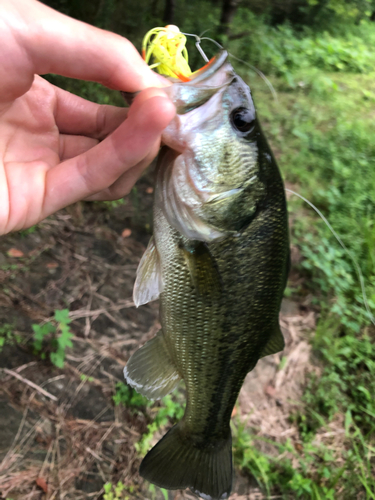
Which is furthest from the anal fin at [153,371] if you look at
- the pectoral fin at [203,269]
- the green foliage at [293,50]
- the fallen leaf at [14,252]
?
the green foliage at [293,50]

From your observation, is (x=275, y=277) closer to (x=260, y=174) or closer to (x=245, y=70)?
(x=260, y=174)

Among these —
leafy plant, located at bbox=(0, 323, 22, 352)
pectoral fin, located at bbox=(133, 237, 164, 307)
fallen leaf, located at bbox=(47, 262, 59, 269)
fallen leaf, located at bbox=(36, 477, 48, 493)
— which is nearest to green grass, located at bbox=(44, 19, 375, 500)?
fallen leaf, located at bbox=(36, 477, 48, 493)

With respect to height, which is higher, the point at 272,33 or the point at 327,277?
the point at 272,33

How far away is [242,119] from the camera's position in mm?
1170

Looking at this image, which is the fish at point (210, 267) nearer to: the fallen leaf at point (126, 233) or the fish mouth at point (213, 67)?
the fish mouth at point (213, 67)

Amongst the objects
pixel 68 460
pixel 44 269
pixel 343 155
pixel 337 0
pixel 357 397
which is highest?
pixel 337 0

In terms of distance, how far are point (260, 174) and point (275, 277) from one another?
42cm

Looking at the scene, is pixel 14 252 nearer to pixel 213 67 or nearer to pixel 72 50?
pixel 72 50

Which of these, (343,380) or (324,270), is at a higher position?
(324,270)

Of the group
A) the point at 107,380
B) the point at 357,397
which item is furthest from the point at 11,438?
the point at 357,397

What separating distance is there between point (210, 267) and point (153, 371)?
0.60 meters

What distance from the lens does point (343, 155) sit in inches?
200

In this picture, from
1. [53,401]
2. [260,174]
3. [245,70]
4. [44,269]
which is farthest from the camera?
[245,70]

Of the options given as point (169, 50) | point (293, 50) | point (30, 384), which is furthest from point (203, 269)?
point (293, 50)
